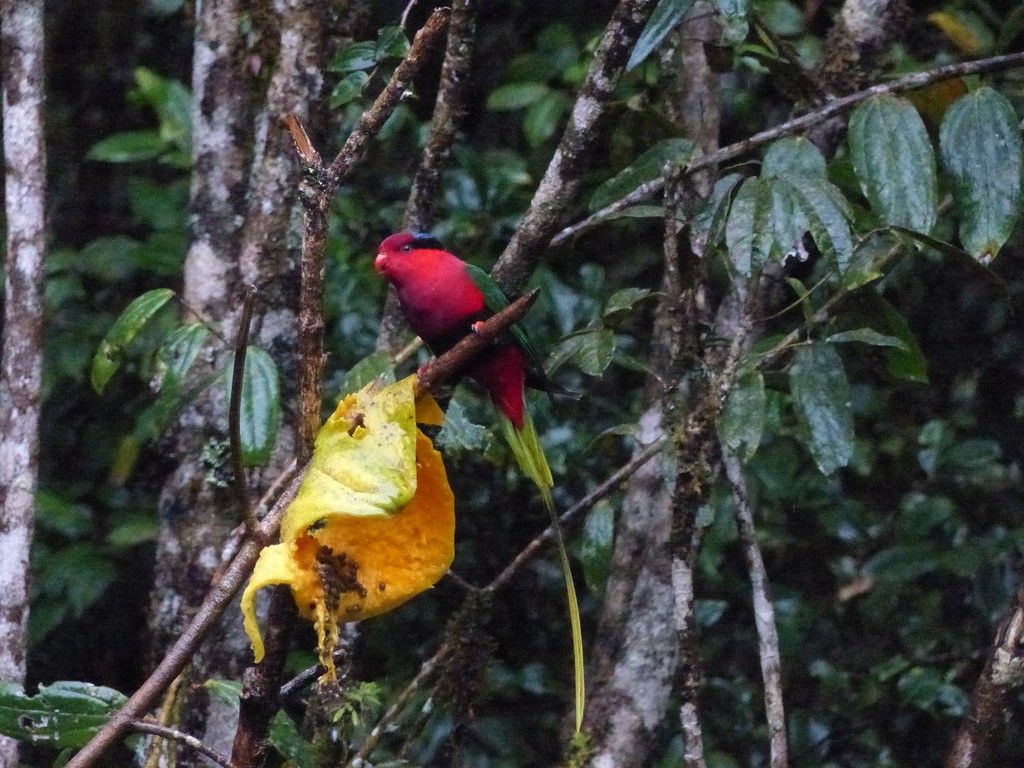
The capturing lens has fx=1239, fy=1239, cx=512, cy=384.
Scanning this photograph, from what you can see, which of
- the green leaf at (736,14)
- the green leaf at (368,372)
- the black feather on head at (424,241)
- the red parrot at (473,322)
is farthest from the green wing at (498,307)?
the green leaf at (736,14)

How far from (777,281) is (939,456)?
1299 mm

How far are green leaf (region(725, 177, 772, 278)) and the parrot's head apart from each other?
80 centimetres

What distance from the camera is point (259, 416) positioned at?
2.53 metres

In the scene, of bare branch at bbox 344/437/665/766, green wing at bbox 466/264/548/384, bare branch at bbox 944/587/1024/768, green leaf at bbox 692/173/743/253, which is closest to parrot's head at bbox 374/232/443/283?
green wing at bbox 466/264/548/384

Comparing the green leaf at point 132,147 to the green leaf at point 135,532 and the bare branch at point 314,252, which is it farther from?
the bare branch at point 314,252

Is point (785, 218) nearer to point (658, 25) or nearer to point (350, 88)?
point (658, 25)

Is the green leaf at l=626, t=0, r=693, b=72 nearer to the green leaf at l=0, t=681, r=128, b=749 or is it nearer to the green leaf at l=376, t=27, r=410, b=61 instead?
the green leaf at l=376, t=27, r=410, b=61

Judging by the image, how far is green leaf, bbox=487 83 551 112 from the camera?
12.5ft

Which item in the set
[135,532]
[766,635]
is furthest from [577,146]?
[135,532]

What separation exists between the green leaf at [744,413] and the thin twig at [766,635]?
0.18 metres

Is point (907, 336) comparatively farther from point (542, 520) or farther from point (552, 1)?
point (552, 1)

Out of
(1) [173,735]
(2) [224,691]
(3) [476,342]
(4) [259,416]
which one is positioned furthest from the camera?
(4) [259,416]

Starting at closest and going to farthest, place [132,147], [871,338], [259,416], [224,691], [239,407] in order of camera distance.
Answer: [239,407], [224,691], [871,338], [259,416], [132,147]

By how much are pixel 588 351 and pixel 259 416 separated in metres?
0.70
